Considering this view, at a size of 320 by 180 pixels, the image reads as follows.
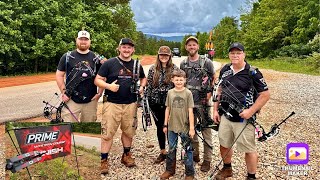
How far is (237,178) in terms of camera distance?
5.36 metres

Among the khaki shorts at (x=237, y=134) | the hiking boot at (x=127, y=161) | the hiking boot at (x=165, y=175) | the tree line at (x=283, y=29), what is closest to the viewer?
the khaki shorts at (x=237, y=134)

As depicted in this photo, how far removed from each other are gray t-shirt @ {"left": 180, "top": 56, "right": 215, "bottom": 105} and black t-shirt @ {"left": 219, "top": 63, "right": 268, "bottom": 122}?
1.86 ft

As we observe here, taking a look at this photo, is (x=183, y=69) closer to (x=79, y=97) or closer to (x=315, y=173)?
(x=79, y=97)

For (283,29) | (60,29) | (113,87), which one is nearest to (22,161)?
(113,87)

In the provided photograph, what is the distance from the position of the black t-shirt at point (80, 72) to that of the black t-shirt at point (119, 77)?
0.67 feet

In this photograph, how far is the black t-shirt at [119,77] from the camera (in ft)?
16.6

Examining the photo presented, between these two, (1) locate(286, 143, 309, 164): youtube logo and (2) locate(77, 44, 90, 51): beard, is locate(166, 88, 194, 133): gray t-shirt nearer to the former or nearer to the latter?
(2) locate(77, 44, 90, 51): beard

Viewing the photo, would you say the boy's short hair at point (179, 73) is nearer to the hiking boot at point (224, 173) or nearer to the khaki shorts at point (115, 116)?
the khaki shorts at point (115, 116)

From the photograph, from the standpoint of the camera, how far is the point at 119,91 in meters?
5.18

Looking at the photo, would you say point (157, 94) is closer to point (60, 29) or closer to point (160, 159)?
point (160, 159)

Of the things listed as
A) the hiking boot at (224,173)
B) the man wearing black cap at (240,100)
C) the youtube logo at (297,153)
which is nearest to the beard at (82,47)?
the man wearing black cap at (240,100)

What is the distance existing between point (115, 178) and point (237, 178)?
1930mm

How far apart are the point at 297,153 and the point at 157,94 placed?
137 inches

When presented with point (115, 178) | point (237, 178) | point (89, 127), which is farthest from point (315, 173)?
point (89, 127)
